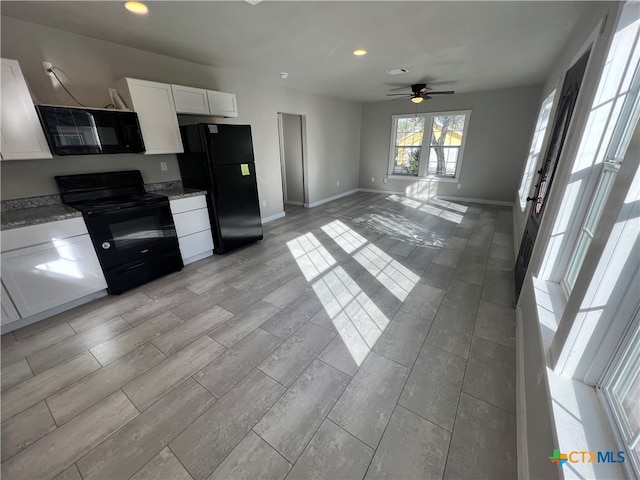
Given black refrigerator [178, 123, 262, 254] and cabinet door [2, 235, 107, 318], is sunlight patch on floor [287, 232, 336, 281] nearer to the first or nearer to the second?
black refrigerator [178, 123, 262, 254]

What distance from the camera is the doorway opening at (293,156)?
5742 millimetres

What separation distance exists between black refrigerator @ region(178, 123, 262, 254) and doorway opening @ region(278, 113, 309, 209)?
236cm

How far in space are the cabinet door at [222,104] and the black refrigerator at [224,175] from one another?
412 millimetres

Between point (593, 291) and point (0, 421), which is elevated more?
point (593, 291)

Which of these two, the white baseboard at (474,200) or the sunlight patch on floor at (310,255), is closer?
the sunlight patch on floor at (310,255)

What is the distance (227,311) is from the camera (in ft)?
8.02

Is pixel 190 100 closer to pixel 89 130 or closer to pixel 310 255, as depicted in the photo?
pixel 89 130

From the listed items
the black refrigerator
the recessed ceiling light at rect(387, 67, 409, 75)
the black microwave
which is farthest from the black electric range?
the recessed ceiling light at rect(387, 67, 409, 75)

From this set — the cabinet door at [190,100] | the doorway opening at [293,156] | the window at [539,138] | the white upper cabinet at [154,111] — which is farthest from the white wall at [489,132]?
the white upper cabinet at [154,111]

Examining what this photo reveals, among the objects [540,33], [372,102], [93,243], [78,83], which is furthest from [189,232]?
[372,102]

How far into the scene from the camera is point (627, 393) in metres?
0.86

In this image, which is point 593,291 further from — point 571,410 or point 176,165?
point 176,165

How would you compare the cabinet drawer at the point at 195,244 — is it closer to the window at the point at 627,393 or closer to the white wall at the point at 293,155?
the white wall at the point at 293,155

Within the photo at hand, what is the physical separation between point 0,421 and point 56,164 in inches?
88.7
